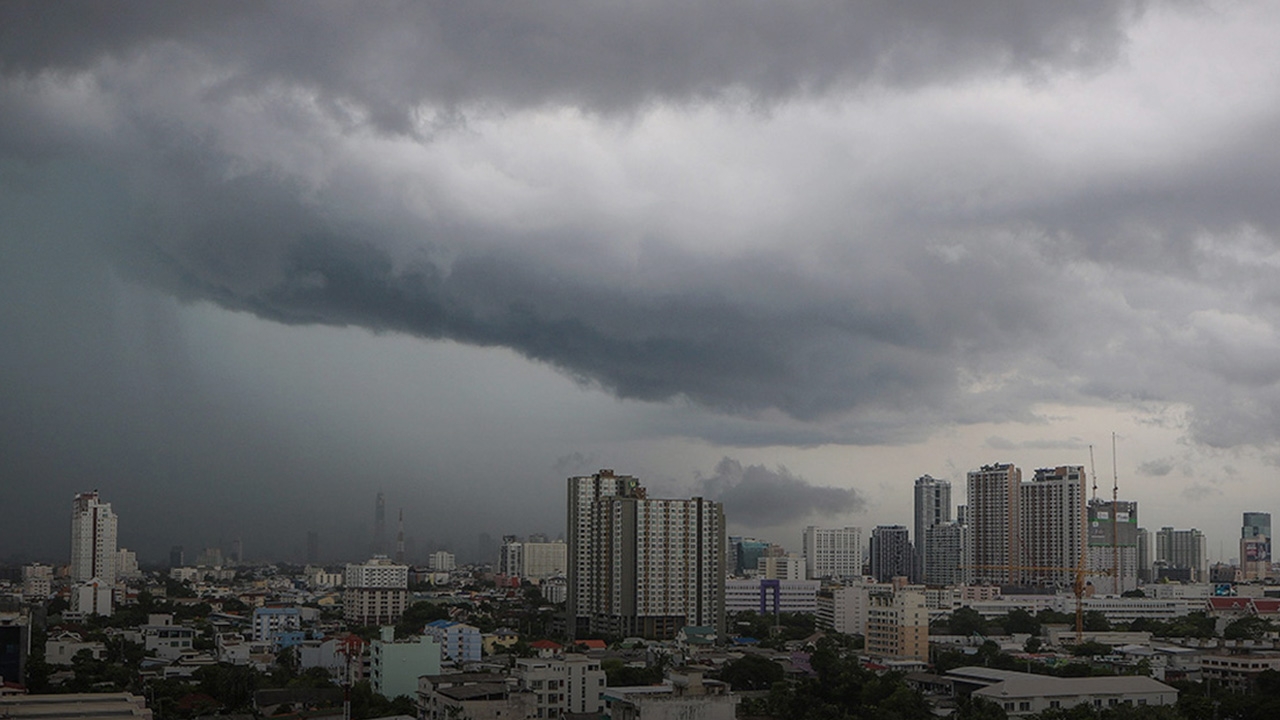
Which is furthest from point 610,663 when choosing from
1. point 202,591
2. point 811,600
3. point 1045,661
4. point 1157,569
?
point 1157,569

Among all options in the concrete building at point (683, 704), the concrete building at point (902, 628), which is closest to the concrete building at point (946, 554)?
the concrete building at point (902, 628)

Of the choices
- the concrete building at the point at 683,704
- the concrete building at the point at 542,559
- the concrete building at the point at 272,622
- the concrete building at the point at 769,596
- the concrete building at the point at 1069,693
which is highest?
the concrete building at the point at 683,704

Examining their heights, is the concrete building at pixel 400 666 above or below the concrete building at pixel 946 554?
above

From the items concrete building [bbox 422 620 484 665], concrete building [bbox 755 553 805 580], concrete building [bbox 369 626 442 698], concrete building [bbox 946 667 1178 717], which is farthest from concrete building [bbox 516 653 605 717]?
concrete building [bbox 755 553 805 580]

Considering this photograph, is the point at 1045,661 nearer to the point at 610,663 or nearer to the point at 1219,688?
the point at 1219,688

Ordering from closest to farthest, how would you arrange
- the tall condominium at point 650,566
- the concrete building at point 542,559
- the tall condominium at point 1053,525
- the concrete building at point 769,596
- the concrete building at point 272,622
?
1. the concrete building at point 272,622
2. the tall condominium at point 650,566
3. the concrete building at point 769,596
4. the tall condominium at point 1053,525
5. the concrete building at point 542,559

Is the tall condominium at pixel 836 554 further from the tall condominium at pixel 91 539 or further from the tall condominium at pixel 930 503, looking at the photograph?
the tall condominium at pixel 91 539
